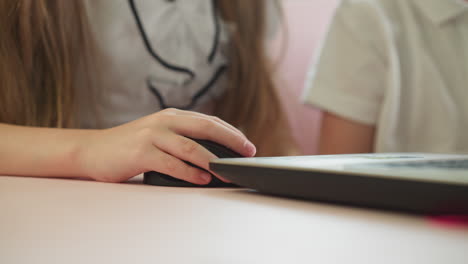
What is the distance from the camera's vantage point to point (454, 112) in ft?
2.96

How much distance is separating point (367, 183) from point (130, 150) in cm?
23

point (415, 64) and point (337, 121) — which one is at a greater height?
point (415, 64)

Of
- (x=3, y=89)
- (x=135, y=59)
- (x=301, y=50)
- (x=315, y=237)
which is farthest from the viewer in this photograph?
(x=301, y=50)

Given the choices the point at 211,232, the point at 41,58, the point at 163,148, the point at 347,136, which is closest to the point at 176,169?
the point at 163,148

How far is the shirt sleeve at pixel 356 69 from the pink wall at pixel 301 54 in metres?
0.18

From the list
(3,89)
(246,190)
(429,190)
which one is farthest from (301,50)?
(429,190)

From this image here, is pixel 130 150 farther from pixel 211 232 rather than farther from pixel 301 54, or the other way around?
pixel 301 54

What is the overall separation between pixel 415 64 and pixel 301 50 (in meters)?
0.33

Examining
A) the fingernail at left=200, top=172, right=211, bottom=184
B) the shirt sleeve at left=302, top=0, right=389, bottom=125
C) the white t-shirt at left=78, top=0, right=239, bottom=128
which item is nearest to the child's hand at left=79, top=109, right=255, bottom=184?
the fingernail at left=200, top=172, right=211, bottom=184

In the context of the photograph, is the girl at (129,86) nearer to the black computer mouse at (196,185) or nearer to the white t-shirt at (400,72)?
the black computer mouse at (196,185)

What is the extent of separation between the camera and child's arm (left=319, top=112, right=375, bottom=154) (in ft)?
3.19

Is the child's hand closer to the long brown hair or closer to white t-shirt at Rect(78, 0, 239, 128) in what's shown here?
the long brown hair

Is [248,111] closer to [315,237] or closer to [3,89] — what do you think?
[3,89]

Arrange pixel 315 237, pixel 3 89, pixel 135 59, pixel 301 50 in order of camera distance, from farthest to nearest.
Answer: pixel 301 50
pixel 135 59
pixel 3 89
pixel 315 237
